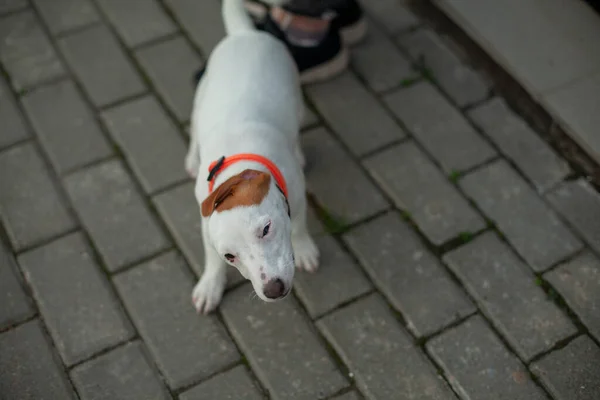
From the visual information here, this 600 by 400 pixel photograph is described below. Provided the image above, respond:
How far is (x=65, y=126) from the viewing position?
3.82m

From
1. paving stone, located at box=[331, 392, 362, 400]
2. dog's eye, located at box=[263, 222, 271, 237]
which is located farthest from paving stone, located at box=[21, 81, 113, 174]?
paving stone, located at box=[331, 392, 362, 400]

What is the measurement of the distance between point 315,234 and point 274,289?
103 cm

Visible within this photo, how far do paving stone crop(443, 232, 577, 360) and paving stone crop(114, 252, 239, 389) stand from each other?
118 cm

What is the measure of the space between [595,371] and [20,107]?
10.7ft

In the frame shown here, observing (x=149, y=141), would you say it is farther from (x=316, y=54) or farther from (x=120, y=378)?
(x=120, y=378)

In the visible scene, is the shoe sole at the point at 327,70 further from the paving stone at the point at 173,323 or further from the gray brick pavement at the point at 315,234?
the paving stone at the point at 173,323

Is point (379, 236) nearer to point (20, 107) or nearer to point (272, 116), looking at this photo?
point (272, 116)

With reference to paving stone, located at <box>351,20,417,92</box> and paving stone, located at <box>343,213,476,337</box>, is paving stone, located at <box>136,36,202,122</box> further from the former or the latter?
paving stone, located at <box>343,213,476,337</box>

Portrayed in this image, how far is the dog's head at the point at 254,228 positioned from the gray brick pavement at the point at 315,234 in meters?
0.77

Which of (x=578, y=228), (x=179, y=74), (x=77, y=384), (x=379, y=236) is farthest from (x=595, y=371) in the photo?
(x=179, y=74)

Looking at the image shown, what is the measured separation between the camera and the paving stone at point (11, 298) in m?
3.22

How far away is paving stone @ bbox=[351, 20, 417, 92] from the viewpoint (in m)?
3.99

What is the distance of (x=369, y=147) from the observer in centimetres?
372

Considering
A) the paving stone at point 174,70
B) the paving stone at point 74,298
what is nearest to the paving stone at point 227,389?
the paving stone at point 74,298
